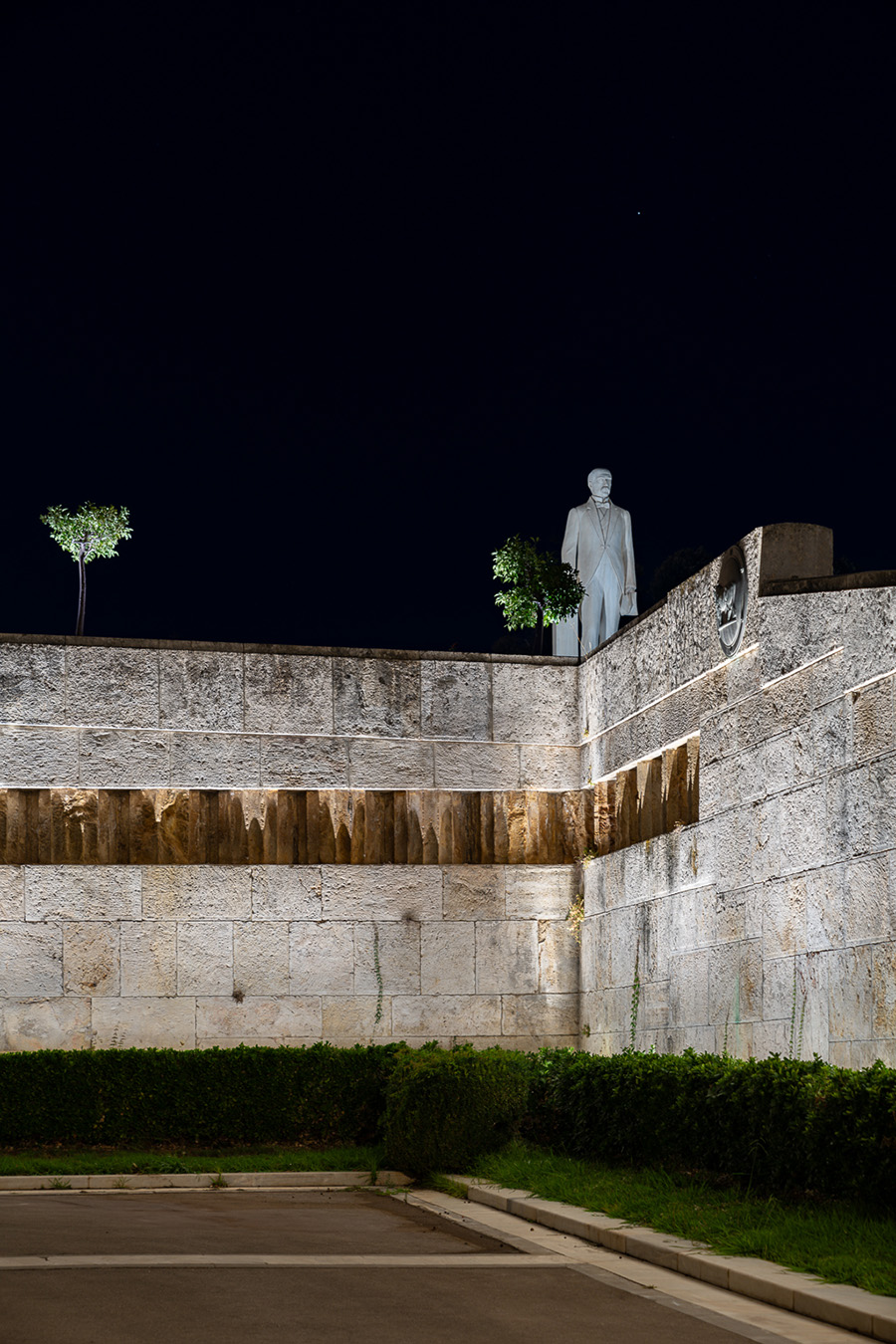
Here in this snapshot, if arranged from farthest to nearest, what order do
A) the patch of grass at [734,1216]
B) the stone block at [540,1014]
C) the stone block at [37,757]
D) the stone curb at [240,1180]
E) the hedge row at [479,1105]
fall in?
the stone block at [540,1014]
the stone block at [37,757]
the stone curb at [240,1180]
the hedge row at [479,1105]
the patch of grass at [734,1216]

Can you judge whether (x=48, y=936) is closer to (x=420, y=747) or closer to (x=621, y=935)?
(x=420, y=747)

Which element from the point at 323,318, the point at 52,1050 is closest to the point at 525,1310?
the point at 52,1050

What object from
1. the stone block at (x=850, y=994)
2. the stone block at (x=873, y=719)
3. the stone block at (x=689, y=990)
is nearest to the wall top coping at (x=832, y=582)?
the stone block at (x=873, y=719)

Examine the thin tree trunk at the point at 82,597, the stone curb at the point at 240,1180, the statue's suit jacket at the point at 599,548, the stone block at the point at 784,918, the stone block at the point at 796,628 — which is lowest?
the stone curb at the point at 240,1180

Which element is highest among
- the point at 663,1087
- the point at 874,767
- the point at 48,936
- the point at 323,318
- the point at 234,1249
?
the point at 323,318

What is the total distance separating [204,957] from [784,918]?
240 inches

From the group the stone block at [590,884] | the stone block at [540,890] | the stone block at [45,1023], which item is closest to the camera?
the stone block at [45,1023]

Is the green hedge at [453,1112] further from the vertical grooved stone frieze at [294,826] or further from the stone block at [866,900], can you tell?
the stone block at [866,900]

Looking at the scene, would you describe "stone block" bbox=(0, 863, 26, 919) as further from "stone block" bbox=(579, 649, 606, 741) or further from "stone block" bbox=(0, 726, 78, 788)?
"stone block" bbox=(579, 649, 606, 741)

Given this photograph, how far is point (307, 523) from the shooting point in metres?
59.5

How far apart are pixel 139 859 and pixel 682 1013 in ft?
Result: 18.5

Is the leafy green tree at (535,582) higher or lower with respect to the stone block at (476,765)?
higher

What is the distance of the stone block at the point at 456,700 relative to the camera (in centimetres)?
1546

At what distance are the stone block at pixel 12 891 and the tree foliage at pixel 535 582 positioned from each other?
20.2ft
